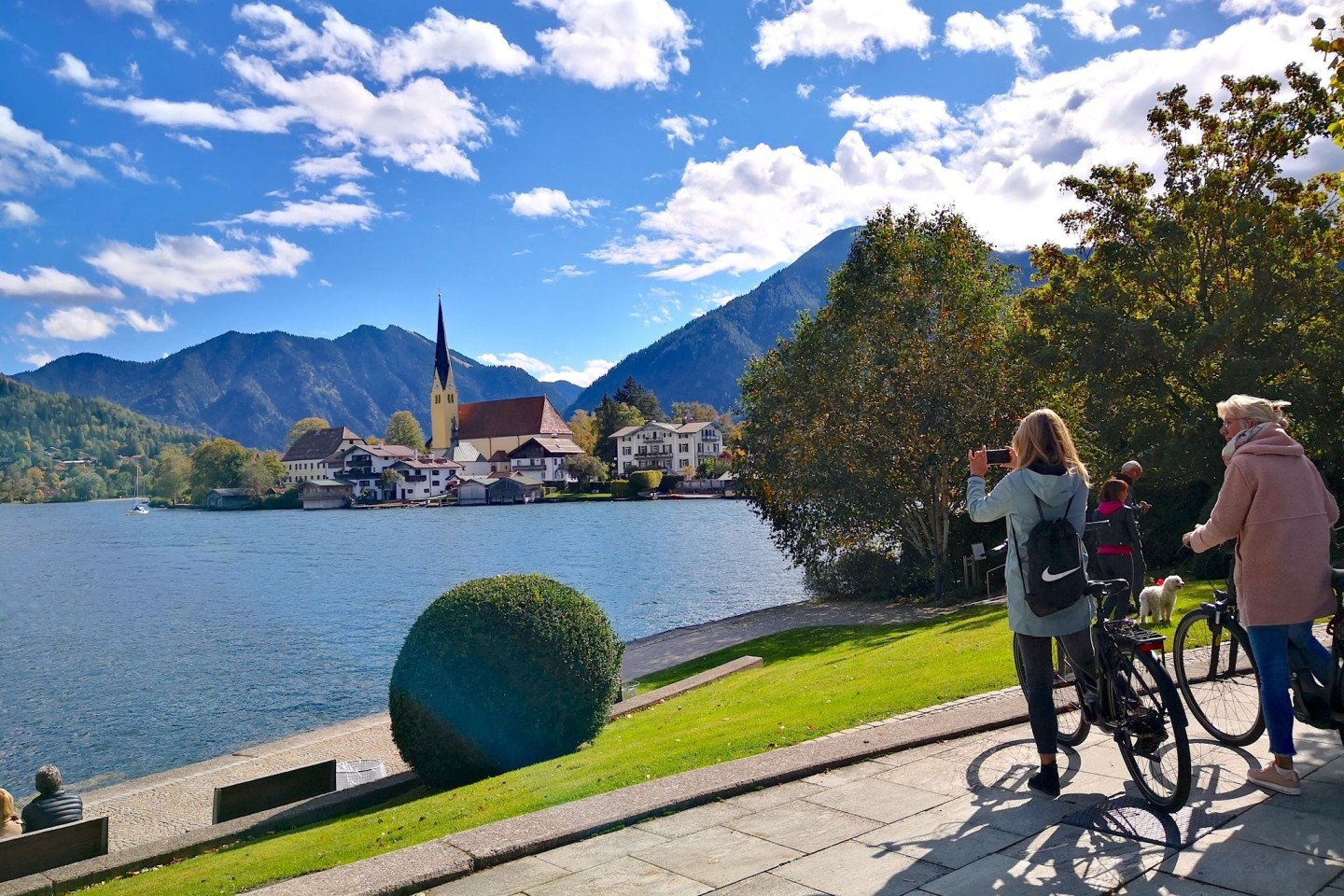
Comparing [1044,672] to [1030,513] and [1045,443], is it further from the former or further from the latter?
[1045,443]

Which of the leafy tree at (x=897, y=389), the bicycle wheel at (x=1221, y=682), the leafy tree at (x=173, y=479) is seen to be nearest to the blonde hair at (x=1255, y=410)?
the bicycle wheel at (x=1221, y=682)

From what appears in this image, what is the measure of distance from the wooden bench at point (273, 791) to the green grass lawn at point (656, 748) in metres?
1.33

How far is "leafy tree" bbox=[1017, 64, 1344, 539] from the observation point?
63.0 ft

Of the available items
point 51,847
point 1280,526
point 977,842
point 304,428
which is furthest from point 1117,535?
point 304,428

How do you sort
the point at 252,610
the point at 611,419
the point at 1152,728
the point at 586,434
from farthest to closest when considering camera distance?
the point at 586,434 < the point at 611,419 < the point at 252,610 < the point at 1152,728

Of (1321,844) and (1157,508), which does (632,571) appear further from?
(1321,844)

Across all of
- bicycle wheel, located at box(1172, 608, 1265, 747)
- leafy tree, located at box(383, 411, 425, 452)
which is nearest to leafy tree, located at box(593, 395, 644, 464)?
leafy tree, located at box(383, 411, 425, 452)

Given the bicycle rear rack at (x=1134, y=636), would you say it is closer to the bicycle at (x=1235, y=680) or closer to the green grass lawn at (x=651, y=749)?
the bicycle at (x=1235, y=680)

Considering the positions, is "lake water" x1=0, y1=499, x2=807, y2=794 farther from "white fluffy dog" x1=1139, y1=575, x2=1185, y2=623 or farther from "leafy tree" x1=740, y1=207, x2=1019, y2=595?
"white fluffy dog" x1=1139, y1=575, x2=1185, y2=623

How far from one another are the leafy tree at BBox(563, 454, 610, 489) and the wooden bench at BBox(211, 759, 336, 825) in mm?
130837

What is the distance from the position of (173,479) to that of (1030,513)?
6890 inches

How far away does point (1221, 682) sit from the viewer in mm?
6426

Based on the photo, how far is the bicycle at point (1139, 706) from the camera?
15.1ft

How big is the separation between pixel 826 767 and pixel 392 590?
40.4m
